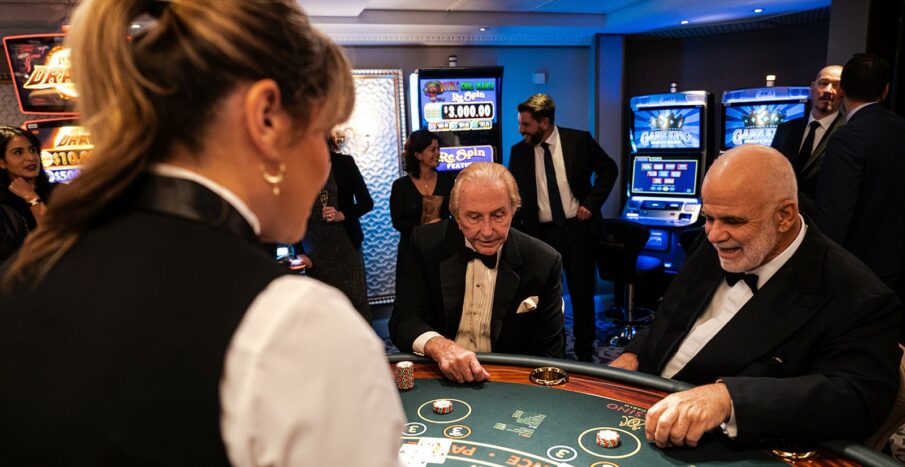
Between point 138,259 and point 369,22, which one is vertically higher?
point 369,22

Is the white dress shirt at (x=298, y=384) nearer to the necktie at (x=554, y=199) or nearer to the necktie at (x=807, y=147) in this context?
the necktie at (x=554, y=199)

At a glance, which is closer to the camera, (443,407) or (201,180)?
(201,180)

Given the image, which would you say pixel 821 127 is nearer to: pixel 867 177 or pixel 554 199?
pixel 867 177

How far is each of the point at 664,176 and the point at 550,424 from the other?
14.3 feet

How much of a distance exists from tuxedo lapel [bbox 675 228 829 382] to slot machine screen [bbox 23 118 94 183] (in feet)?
14.0

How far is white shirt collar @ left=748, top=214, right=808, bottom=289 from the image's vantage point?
1753 millimetres

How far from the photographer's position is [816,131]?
3879mm

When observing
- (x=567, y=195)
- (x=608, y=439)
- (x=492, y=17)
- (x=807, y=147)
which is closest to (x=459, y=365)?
(x=608, y=439)

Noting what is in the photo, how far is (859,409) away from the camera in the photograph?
1418 mm

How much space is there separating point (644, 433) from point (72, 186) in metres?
1.28

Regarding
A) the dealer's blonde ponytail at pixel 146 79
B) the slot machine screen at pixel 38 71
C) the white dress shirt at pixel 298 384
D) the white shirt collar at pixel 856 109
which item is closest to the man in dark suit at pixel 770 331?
the white dress shirt at pixel 298 384

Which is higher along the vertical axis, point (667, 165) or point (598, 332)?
point (667, 165)

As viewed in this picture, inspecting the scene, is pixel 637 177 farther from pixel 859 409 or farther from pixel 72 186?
pixel 72 186

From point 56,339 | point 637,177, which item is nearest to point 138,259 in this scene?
point 56,339
